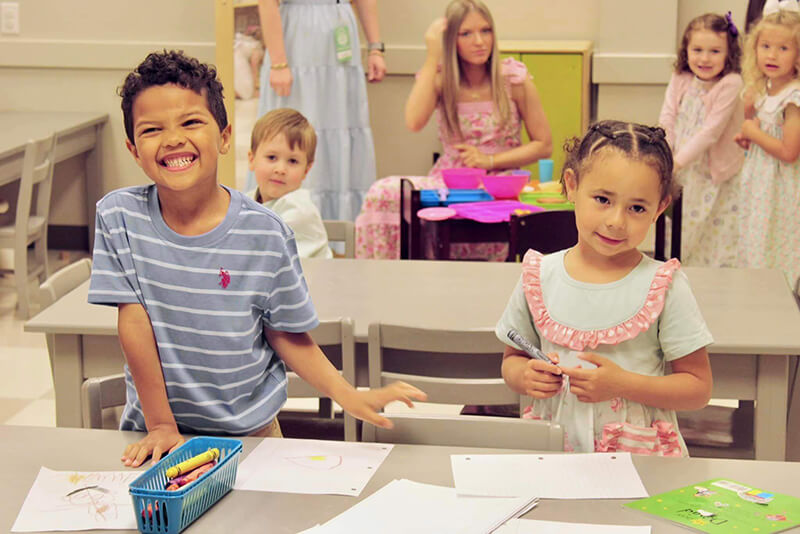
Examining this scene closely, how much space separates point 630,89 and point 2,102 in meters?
3.50

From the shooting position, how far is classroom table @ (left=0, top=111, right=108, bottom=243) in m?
4.83

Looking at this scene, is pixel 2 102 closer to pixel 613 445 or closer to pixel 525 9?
pixel 525 9

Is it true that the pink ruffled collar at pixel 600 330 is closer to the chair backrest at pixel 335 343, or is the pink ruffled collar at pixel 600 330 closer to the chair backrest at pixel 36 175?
the chair backrest at pixel 335 343

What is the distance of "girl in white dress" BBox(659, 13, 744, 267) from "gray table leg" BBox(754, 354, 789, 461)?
6.99 ft

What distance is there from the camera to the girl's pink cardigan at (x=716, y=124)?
177 inches

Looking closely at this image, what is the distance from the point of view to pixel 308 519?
146 centimetres

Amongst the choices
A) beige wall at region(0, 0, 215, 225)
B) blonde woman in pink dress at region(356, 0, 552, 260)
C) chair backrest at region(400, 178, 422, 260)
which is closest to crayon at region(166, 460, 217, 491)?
chair backrest at region(400, 178, 422, 260)

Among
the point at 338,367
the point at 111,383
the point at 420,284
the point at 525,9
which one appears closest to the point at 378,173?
the point at 525,9

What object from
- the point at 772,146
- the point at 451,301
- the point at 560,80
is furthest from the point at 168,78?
the point at 560,80

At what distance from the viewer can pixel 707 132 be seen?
14.9 feet

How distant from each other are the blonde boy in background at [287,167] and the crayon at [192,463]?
1.81 metres

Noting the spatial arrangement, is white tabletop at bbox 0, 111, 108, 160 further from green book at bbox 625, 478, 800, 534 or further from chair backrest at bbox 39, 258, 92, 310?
green book at bbox 625, 478, 800, 534

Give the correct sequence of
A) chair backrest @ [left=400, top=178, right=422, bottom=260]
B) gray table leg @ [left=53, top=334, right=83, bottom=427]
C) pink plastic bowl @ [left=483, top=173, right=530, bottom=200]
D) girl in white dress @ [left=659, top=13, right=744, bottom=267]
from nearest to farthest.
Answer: gray table leg @ [left=53, top=334, right=83, bottom=427]
chair backrest @ [left=400, top=178, right=422, bottom=260]
pink plastic bowl @ [left=483, top=173, right=530, bottom=200]
girl in white dress @ [left=659, top=13, right=744, bottom=267]

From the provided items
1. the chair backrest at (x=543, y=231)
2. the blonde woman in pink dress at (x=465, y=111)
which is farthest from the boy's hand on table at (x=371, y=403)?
the blonde woman in pink dress at (x=465, y=111)
